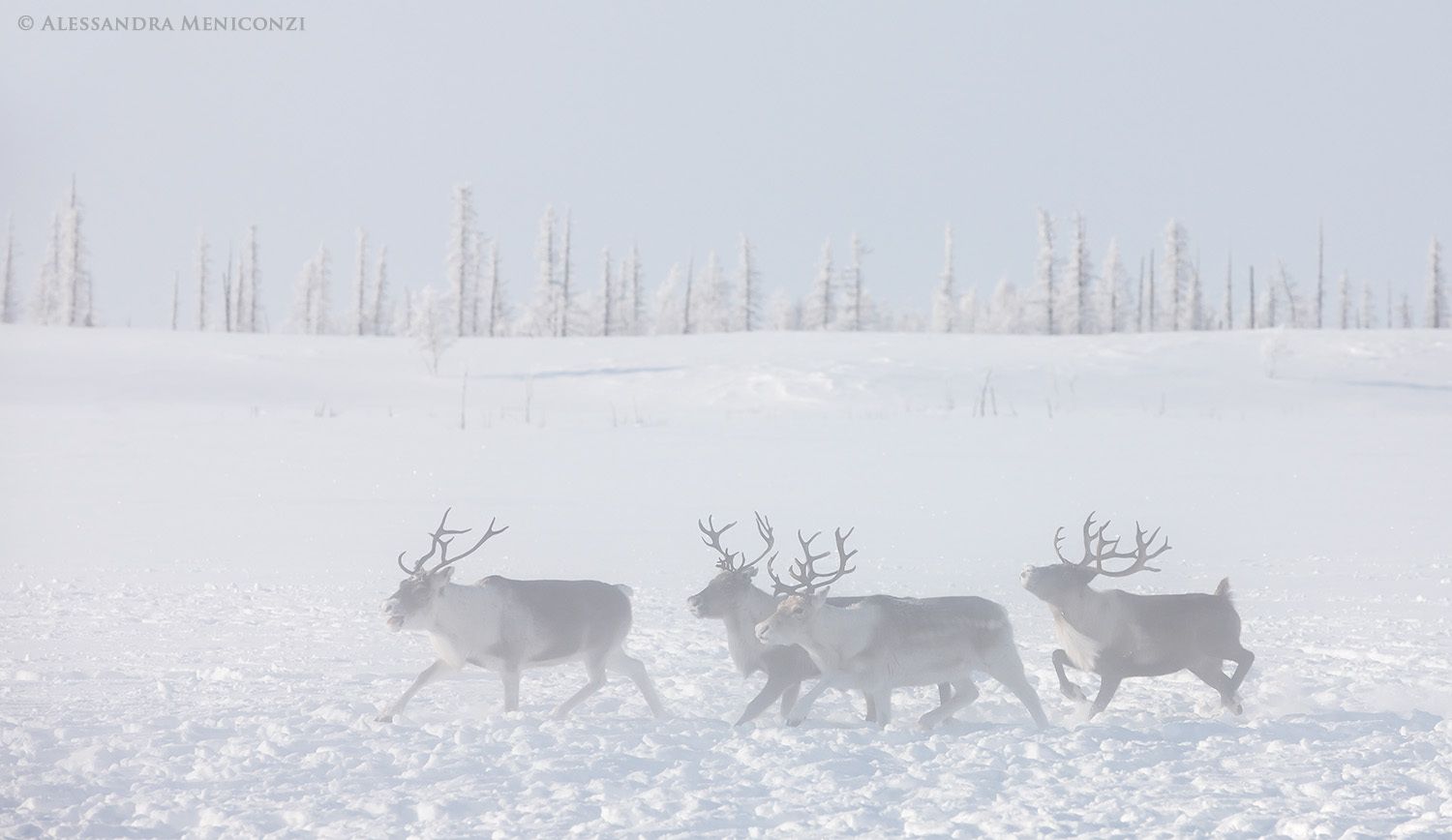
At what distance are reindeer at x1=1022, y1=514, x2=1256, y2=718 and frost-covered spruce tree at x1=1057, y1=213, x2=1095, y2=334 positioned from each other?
65.5 meters

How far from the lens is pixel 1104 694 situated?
8406mm

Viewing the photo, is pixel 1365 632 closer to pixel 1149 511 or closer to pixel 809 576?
pixel 809 576

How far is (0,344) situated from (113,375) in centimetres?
343

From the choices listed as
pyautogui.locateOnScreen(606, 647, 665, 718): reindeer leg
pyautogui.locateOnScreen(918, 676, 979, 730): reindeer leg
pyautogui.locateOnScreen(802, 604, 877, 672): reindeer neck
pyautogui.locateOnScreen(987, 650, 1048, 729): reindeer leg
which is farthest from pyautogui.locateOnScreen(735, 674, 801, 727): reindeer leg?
pyautogui.locateOnScreen(987, 650, 1048, 729): reindeer leg

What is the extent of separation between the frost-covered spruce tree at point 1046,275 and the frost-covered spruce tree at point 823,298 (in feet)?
43.9

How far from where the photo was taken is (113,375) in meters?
38.2

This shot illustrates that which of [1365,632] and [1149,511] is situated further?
[1149,511]

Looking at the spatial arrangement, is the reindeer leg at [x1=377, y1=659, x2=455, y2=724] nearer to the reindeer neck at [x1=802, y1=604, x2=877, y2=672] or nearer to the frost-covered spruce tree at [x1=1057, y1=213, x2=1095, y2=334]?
the reindeer neck at [x1=802, y1=604, x2=877, y2=672]

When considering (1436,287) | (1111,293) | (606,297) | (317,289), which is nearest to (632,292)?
(606,297)

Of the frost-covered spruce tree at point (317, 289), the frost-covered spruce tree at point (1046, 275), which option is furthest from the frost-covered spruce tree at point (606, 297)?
the frost-covered spruce tree at point (1046, 275)

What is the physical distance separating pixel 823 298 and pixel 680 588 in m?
69.9

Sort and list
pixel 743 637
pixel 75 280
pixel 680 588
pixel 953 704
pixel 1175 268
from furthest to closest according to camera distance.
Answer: pixel 1175 268 < pixel 75 280 < pixel 680 588 < pixel 743 637 < pixel 953 704

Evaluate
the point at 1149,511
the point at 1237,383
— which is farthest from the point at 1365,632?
the point at 1237,383

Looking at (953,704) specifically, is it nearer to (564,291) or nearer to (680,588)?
(680,588)
